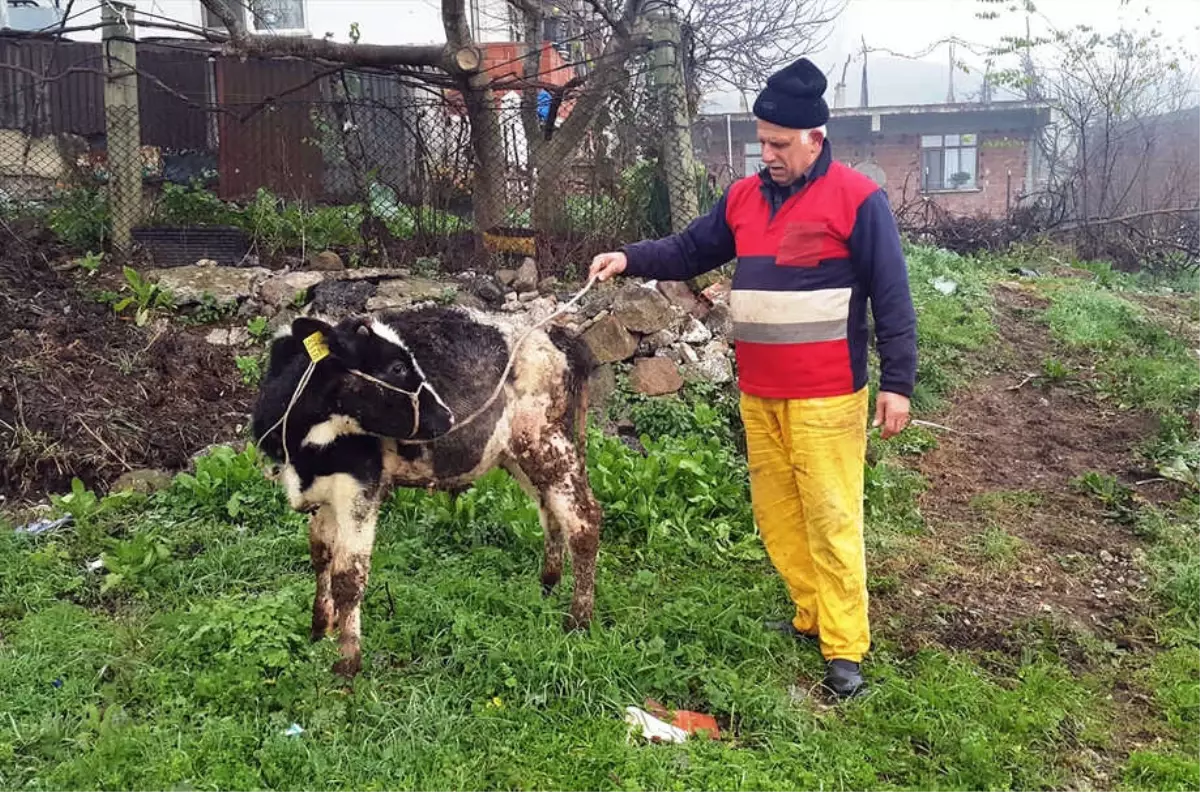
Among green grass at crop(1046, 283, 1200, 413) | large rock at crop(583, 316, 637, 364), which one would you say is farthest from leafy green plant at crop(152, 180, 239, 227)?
green grass at crop(1046, 283, 1200, 413)

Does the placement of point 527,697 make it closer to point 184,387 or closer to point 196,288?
point 184,387

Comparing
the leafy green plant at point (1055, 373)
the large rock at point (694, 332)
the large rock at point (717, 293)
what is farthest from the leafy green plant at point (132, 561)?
the leafy green plant at point (1055, 373)

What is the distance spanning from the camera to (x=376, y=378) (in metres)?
3.46

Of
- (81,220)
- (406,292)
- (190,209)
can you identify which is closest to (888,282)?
(406,292)

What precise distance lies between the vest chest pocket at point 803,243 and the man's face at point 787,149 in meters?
0.21

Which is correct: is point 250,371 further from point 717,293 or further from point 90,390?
point 717,293

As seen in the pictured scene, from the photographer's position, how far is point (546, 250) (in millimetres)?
8133

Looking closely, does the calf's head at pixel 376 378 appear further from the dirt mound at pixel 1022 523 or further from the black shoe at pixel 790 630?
the dirt mound at pixel 1022 523

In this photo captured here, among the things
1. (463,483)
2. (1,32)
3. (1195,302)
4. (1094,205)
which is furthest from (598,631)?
(1094,205)

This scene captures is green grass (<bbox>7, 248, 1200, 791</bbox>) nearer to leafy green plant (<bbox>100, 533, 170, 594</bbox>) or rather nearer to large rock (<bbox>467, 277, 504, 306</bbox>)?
leafy green plant (<bbox>100, 533, 170, 594</bbox>)

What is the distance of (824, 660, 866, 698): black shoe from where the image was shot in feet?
12.2

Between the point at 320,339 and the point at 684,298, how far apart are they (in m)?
4.86

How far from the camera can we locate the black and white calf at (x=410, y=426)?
11.4 feet

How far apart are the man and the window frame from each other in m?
29.5
